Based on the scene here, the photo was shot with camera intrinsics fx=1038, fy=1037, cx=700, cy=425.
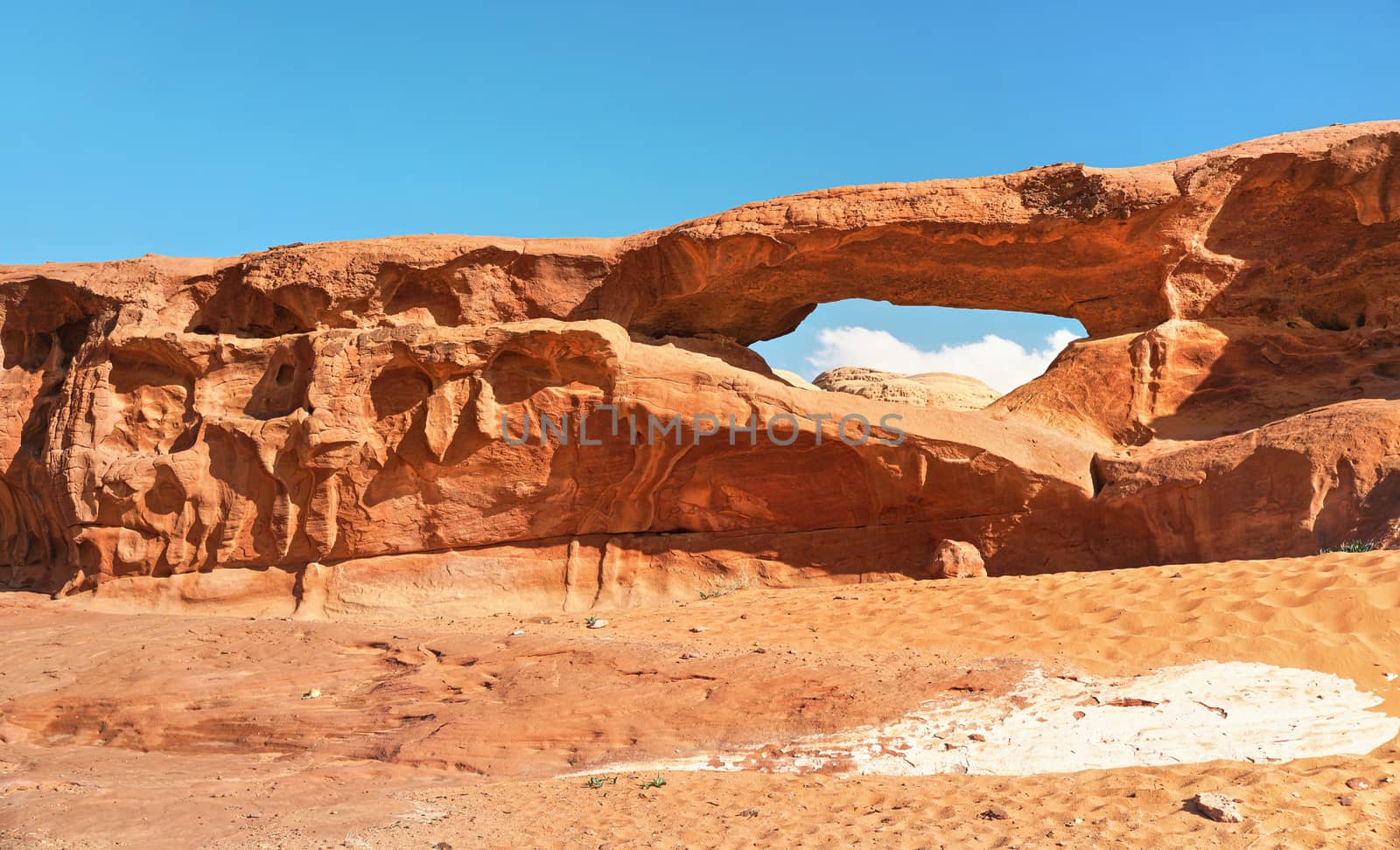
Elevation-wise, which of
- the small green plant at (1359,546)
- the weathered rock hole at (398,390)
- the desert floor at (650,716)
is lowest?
the desert floor at (650,716)

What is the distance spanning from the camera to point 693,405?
10.2 meters

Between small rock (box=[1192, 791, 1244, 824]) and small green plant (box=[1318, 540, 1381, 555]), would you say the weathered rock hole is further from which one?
small rock (box=[1192, 791, 1244, 824])

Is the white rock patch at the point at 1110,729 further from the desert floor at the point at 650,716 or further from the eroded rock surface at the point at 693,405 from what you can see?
the eroded rock surface at the point at 693,405

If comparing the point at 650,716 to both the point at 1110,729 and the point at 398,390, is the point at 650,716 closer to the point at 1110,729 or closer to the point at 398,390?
the point at 1110,729

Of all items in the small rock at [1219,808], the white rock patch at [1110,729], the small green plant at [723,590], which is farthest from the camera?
the small green plant at [723,590]

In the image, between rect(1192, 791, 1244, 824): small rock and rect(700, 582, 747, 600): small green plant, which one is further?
rect(700, 582, 747, 600): small green plant

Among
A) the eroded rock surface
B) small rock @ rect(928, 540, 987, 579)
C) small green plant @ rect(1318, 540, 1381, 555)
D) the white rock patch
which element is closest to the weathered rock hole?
the eroded rock surface

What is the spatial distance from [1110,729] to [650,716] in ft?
8.56

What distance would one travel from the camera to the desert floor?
4496 mm

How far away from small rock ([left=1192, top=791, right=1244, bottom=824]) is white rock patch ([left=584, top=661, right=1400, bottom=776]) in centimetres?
64

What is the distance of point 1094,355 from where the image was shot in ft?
37.2

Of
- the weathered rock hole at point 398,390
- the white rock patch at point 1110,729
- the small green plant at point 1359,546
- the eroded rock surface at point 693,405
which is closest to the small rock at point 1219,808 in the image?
Answer: the white rock patch at point 1110,729

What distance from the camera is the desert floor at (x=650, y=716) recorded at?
14.8 ft

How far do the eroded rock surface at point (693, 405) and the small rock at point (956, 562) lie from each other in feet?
2.29
